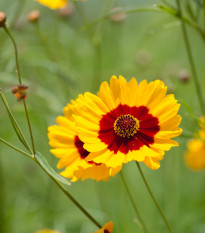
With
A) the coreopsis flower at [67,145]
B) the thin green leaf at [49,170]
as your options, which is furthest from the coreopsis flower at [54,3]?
the thin green leaf at [49,170]

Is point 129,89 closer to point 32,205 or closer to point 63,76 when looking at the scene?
point 63,76

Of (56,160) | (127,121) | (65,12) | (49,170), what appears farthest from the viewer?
(56,160)

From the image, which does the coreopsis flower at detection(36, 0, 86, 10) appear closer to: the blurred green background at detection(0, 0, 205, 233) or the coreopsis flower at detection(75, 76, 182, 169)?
the blurred green background at detection(0, 0, 205, 233)

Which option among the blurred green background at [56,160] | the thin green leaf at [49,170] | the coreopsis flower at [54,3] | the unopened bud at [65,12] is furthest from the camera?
the unopened bud at [65,12]

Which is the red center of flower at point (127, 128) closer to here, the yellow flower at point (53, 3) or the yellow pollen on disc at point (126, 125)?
the yellow pollen on disc at point (126, 125)

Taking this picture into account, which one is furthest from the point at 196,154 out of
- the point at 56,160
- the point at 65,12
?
the point at 65,12

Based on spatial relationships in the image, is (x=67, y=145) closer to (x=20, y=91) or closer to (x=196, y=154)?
(x=20, y=91)

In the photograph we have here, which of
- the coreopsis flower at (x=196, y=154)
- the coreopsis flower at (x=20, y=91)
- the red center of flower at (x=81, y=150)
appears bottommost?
the coreopsis flower at (x=196, y=154)
